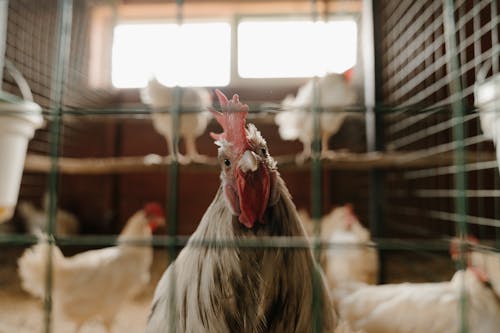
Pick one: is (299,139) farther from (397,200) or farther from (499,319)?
(499,319)

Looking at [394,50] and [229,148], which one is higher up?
[394,50]

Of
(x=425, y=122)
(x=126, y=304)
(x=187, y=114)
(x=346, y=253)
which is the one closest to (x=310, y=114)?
(x=187, y=114)

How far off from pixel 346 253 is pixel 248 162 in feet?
4.92

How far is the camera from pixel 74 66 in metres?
2.84

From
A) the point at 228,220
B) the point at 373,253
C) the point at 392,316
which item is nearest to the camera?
the point at 228,220

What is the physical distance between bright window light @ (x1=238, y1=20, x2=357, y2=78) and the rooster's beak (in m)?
0.20

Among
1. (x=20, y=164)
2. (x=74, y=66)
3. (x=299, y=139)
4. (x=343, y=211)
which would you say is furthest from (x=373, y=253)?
(x=74, y=66)

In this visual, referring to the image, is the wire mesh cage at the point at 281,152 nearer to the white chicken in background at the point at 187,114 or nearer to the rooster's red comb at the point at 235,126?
the white chicken in background at the point at 187,114

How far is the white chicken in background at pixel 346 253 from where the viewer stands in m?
1.98

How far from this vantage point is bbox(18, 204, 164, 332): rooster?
1.55 metres

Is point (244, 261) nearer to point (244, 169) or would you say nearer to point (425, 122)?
point (244, 169)

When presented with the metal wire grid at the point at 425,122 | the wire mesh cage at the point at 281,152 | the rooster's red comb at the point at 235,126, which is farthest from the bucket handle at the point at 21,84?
the metal wire grid at the point at 425,122

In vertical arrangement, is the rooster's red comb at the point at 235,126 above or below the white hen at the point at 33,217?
above

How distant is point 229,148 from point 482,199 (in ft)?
7.27
